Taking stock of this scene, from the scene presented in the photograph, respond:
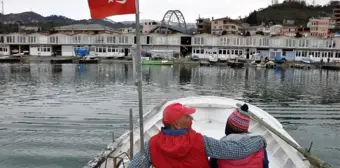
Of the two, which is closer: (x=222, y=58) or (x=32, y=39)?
(x=222, y=58)

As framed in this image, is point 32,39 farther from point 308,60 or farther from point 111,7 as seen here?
point 111,7

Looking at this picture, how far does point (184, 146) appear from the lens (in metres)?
3.48

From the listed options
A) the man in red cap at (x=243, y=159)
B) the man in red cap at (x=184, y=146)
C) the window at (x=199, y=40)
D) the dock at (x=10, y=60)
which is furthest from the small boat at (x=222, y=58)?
the man in red cap at (x=184, y=146)

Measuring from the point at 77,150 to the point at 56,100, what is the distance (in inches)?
476

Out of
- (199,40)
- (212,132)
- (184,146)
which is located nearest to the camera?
(184,146)

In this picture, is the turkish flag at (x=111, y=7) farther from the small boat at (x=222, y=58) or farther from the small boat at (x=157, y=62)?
the small boat at (x=222, y=58)

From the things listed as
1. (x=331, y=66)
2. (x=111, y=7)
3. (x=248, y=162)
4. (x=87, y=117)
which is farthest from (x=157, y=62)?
(x=248, y=162)

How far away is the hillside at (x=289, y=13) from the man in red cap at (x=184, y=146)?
166901mm

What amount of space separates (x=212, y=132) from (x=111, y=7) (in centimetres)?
564

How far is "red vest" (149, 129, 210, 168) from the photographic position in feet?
11.4

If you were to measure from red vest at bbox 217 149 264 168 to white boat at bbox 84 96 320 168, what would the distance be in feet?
8.52

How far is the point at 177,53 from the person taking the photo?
81125 millimetres

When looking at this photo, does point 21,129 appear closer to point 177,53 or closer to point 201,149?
point 201,149

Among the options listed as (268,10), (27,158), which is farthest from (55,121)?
(268,10)
